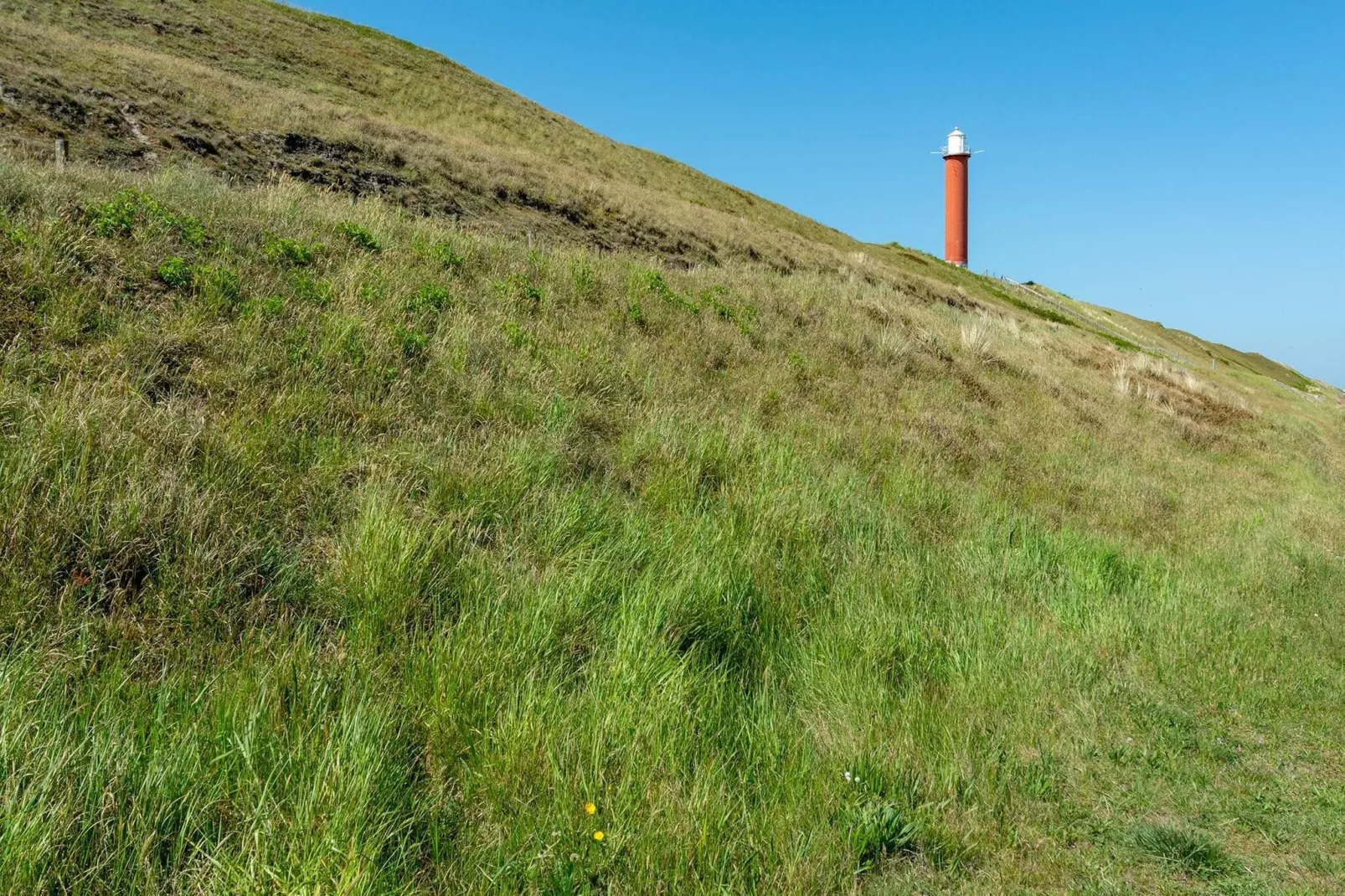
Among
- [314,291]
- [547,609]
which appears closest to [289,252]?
[314,291]

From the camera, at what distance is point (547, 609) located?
391cm

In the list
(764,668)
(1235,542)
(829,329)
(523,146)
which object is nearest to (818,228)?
(523,146)

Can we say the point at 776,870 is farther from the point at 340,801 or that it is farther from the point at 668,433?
the point at 668,433

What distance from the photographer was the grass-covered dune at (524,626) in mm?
2609

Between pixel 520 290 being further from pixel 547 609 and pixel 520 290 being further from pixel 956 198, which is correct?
pixel 956 198

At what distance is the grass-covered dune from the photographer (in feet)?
8.56

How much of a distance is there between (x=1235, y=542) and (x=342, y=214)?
36.1ft

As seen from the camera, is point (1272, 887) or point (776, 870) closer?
point (776, 870)

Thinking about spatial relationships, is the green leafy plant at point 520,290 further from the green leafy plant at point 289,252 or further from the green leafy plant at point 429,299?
the green leafy plant at point 289,252

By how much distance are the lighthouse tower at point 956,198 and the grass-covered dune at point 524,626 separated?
73.8 meters

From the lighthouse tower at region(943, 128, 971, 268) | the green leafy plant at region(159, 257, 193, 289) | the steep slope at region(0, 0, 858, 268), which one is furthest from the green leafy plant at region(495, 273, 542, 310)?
the lighthouse tower at region(943, 128, 971, 268)

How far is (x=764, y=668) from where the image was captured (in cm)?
417

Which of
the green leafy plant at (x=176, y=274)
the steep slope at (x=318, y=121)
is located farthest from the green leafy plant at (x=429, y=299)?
the steep slope at (x=318, y=121)

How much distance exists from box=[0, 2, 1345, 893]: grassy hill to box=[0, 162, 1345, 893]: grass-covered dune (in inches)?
0.9
